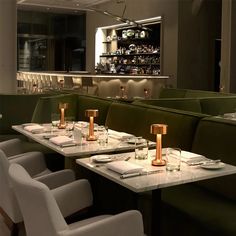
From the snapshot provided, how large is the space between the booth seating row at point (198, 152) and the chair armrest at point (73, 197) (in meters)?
0.58

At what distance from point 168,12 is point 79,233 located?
31.9 ft

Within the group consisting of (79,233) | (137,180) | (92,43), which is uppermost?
(92,43)

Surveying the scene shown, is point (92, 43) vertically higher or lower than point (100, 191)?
higher

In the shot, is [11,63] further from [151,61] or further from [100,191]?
[151,61]

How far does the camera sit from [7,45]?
24.6 ft

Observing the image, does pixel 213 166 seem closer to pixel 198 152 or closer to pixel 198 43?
pixel 198 152

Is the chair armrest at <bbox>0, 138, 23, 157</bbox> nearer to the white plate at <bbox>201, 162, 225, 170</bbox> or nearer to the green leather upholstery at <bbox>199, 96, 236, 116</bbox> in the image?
the white plate at <bbox>201, 162, 225, 170</bbox>

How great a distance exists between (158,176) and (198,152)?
3.09 ft

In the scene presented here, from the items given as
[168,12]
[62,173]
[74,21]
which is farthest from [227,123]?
[74,21]

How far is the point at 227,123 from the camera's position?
3.24 meters

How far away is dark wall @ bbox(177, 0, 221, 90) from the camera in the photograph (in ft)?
36.0

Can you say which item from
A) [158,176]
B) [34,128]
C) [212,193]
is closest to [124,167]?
[158,176]

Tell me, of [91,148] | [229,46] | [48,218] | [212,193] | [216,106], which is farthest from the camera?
[229,46]

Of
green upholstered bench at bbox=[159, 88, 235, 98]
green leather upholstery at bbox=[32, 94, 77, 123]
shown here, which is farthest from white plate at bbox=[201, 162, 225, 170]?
green upholstered bench at bbox=[159, 88, 235, 98]
